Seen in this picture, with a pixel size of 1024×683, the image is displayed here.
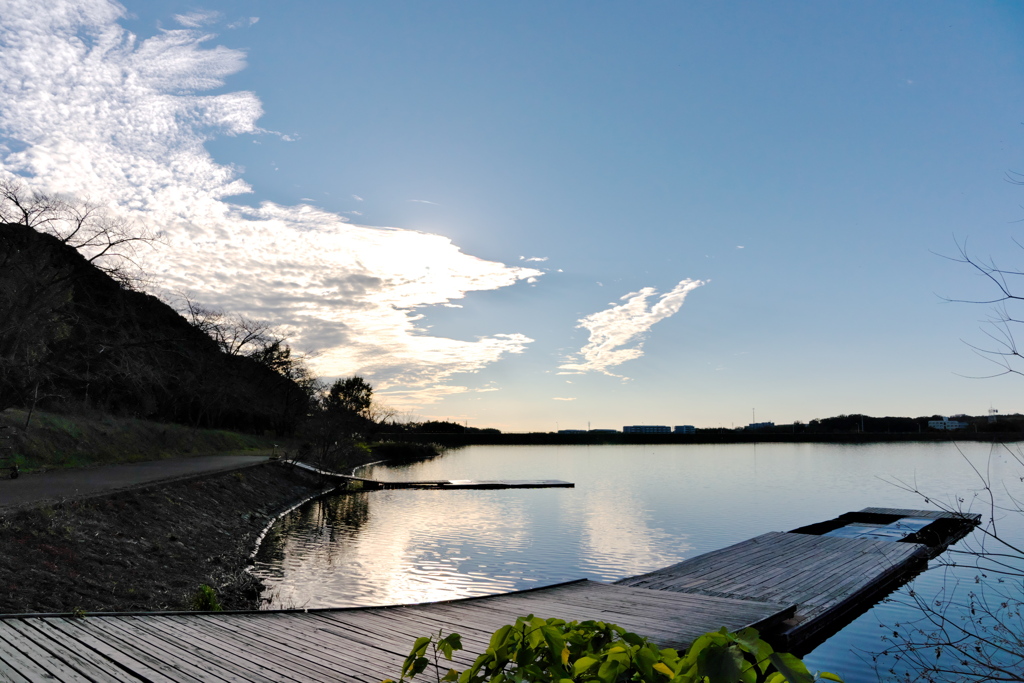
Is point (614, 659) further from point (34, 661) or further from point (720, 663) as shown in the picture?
point (34, 661)

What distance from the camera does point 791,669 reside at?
1.91 meters

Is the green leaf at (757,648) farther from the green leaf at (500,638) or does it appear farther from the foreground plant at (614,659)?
the green leaf at (500,638)

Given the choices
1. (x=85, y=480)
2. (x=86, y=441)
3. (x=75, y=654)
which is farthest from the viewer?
(x=86, y=441)

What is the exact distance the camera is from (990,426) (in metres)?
4.26

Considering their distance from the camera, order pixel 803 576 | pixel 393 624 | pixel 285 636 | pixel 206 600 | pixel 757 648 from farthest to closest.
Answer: pixel 803 576 → pixel 206 600 → pixel 393 624 → pixel 285 636 → pixel 757 648

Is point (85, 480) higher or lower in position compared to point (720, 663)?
lower

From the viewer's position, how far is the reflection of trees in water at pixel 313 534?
19312 millimetres

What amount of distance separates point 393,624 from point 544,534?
16897 millimetres

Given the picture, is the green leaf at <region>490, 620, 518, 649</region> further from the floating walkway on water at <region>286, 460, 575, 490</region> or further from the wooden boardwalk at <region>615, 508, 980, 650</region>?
the floating walkway on water at <region>286, 460, 575, 490</region>

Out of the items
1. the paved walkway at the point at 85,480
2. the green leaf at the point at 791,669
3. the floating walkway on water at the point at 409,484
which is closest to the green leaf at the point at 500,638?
the green leaf at the point at 791,669

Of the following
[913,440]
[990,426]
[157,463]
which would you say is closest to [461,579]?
[990,426]

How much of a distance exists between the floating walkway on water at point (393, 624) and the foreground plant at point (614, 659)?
123cm

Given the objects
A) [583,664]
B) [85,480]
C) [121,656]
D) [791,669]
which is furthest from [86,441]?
[791,669]

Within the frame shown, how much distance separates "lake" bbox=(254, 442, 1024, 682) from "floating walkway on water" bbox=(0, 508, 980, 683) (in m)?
1.05
